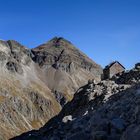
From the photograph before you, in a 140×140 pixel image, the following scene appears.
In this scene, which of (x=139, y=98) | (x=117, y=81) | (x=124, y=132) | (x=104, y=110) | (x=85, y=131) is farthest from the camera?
(x=117, y=81)

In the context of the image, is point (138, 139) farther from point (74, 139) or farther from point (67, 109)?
point (67, 109)

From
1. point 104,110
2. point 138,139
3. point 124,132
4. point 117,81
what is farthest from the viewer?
point 117,81

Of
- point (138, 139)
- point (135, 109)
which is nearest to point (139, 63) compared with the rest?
point (135, 109)

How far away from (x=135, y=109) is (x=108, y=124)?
2.80m

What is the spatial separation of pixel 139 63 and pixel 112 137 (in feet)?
225

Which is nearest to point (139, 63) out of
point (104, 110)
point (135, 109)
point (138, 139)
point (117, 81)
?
point (117, 81)

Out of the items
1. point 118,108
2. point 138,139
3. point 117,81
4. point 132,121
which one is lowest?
point 138,139

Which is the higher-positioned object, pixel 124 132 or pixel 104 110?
pixel 104 110

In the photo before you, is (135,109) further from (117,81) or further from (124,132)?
(117,81)

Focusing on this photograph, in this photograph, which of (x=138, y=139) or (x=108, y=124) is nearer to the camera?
(x=138, y=139)

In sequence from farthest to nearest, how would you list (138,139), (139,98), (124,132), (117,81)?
1. (117,81)
2. (139,98)
3. (124,132)
4. (138,139)

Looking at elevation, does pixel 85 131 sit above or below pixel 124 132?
above

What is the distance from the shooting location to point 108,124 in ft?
112

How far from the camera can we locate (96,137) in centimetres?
3238
